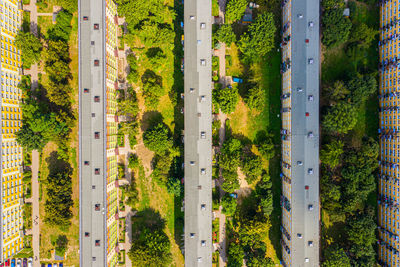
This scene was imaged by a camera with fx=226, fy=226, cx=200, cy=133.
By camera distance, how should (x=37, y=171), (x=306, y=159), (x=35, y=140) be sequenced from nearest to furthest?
(x=306, y=159) < (x=35, y=140) < (x=37, y=171)

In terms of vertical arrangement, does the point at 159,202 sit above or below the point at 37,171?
below

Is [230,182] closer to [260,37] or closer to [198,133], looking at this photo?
[198,133]

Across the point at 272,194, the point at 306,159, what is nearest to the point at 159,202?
the point at 272,194

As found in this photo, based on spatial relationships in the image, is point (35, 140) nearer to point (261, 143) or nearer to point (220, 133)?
point (220, 133)

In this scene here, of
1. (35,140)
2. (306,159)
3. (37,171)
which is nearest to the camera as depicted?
(306,159)

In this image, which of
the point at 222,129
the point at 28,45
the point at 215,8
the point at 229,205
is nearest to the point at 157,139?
the point at 222,129

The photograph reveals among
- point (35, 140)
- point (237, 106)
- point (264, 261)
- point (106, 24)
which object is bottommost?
point (264, 261)

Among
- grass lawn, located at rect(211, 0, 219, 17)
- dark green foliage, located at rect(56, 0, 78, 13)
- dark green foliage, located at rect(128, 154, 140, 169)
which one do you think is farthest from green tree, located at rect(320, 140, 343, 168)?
dark green foliage, located at rect(56, 0, 78, 13)

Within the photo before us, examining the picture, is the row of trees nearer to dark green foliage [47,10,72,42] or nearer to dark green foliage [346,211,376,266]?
dark green foliage [346,211,376,266]
